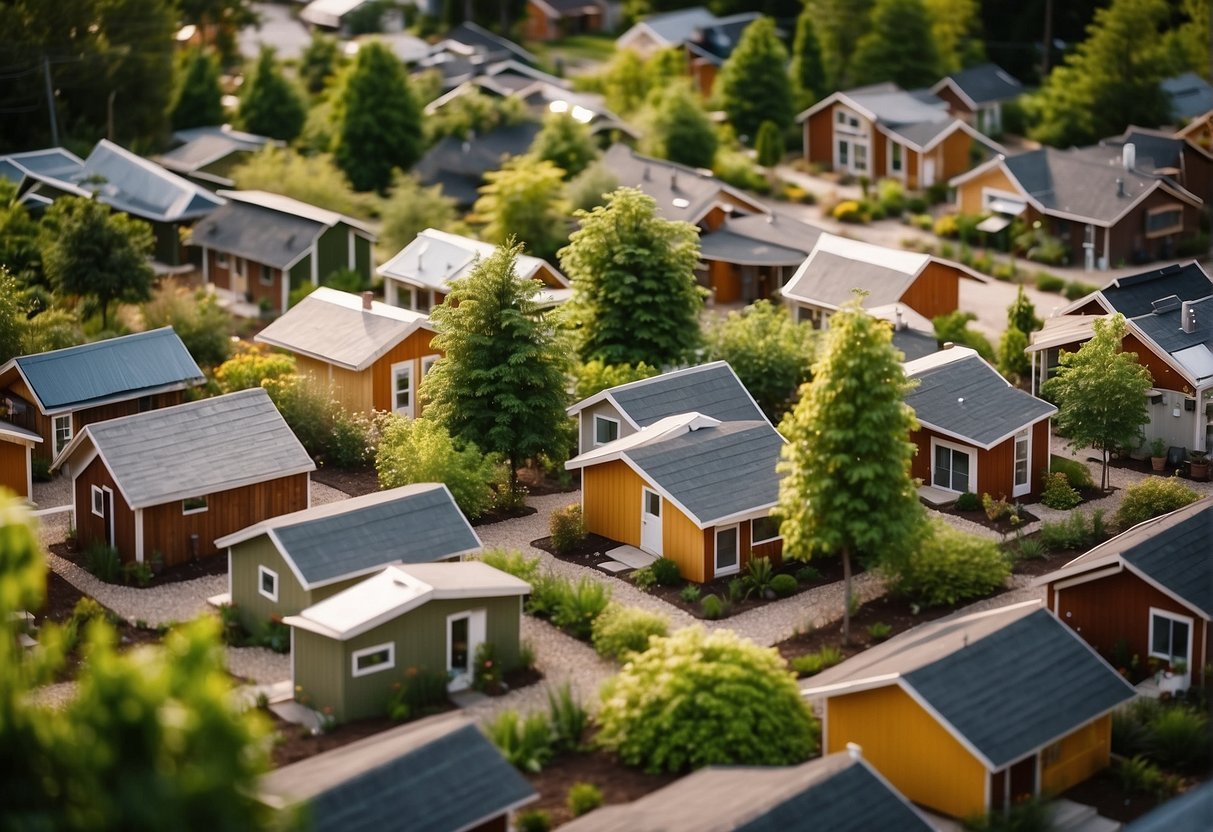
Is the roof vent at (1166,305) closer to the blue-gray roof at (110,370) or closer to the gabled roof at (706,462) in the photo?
the gabled roof at (706,462)

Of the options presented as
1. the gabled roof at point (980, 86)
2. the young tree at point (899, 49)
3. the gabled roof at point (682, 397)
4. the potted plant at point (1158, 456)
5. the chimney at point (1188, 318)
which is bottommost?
the potted plant at point (1158, 456)

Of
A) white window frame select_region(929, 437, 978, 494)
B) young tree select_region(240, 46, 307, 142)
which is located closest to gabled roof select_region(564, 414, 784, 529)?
white window frame select_region(929, 437, 978, 494)

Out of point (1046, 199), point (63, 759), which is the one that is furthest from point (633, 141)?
point (63, 759)

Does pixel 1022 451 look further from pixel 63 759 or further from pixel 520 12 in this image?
pixel 520 12

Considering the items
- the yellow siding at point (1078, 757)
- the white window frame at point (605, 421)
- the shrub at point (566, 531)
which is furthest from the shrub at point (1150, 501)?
the shrub at point (566, 531)

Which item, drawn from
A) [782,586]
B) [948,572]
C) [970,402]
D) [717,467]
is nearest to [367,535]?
[717,467]

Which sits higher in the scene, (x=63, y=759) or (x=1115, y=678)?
(x=63, y=759)

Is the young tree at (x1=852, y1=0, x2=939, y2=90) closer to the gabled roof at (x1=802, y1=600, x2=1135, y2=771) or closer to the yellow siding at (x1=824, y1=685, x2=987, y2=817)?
the gabled roof at (x1=802, y1=600, x2=1135, y2=771)
